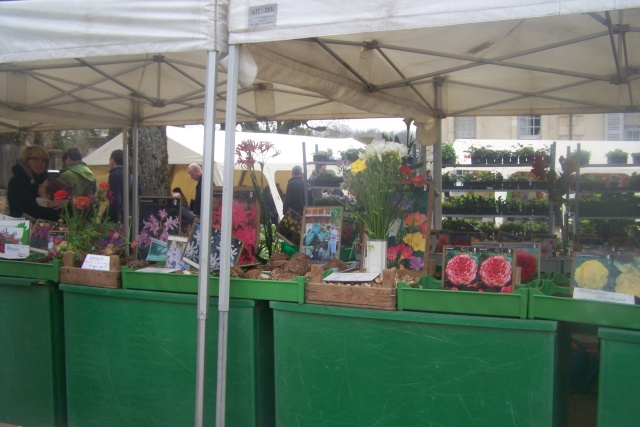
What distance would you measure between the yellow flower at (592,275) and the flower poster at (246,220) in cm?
173

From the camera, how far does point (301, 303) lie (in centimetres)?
274

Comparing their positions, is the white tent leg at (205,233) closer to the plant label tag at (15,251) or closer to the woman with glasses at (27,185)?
the plant label tag at (15,251)

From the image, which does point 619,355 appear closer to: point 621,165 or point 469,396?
point 469,396

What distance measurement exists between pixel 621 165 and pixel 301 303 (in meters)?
5.37

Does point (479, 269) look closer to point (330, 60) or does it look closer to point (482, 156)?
point (330, 60)

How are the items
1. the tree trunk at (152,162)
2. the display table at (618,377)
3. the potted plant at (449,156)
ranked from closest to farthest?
the display table at (618,377), the tree trunk at (152,162), the potted plant at (449,156)

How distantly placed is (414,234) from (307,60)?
131cm

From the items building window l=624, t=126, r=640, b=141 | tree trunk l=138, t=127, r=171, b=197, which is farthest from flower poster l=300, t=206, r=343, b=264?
building window l=624, t=126, r=640, b=141

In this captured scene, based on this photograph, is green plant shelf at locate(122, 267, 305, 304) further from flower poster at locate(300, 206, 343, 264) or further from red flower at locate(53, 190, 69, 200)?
red flower at locate(53, 190, 69, 200)

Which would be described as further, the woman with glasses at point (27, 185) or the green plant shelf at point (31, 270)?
the woman with glasses at point (27, 185)

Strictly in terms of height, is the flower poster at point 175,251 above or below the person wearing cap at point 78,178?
below

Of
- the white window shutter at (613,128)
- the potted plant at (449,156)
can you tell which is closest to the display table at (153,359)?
the potted plant at (449,156)

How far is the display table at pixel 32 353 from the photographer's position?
3.38 meters

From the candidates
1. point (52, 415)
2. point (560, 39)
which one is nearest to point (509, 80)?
point (560, 39)
